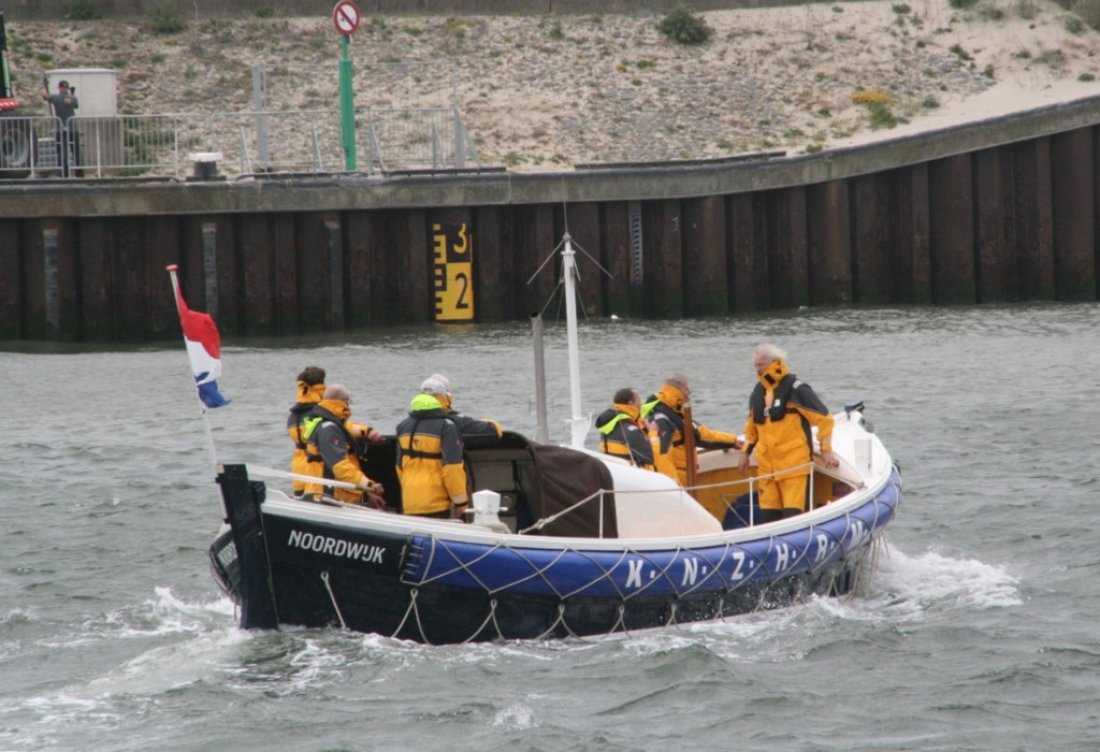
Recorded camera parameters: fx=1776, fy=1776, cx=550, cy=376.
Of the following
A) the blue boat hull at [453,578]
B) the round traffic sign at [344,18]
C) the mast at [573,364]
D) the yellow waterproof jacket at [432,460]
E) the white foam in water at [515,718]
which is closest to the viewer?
the white foam in water at [515,718]

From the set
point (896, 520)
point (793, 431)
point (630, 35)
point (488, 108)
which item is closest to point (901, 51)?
point (630, 35)

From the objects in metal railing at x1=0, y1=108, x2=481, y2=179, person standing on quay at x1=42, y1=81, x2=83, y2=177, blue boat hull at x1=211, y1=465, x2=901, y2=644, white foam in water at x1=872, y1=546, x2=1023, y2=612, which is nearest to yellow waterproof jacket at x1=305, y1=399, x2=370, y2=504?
blue boat hull at x1=211, y1=465, x2=901, y2=644

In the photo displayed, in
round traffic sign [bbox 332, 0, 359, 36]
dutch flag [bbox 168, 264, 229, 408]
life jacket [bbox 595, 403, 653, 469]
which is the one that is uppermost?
round traffic sign [bbox 332, 0, 359, 36]

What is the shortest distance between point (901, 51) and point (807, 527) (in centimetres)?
2862

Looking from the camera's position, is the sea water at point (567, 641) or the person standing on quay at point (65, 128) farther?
the person standing on quay at point (65, 128)

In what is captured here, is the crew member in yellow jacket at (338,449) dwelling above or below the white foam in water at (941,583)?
above

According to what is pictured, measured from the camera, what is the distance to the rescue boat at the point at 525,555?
11.1m

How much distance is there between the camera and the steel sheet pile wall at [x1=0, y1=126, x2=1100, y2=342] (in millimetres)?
26469

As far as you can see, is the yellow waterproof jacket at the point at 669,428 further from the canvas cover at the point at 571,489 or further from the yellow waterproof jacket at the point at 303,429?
the yellow waterproof jacket at the point at 303,429

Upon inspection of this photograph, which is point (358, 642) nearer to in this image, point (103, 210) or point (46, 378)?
point (46, 378)

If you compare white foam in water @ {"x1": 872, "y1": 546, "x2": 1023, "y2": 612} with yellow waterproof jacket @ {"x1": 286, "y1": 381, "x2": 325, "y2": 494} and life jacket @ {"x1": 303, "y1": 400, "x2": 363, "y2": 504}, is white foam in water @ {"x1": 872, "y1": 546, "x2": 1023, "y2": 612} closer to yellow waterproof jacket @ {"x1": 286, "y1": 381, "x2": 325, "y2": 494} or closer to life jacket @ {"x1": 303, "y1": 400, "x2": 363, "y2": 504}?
life jacket @ {"x1": 303, "y1": 400, "x2": 363, "y2": 504}

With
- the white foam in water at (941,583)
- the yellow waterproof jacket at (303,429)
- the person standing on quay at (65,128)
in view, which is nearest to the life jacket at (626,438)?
the yellow waterproof jacket at (303,429)

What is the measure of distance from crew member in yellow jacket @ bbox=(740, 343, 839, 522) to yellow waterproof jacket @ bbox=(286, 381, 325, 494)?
10.4 ft

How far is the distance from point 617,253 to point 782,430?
15029 mm
